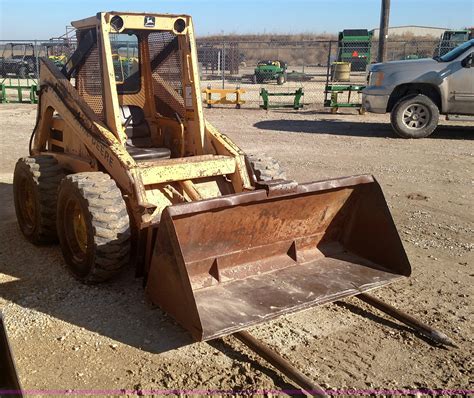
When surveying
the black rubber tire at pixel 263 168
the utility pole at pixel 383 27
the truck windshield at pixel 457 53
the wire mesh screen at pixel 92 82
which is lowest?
the black rubber tire at pixel 263 168

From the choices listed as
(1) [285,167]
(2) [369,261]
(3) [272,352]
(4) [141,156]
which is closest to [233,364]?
(3) [272,352]

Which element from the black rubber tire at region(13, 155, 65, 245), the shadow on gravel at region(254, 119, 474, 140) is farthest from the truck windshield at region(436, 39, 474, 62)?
the black rubber tire at region(13, 155, 65, 245)

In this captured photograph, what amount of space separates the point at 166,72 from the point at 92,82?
0.85 metres

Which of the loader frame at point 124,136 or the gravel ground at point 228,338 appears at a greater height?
the loader frame at point 124,136

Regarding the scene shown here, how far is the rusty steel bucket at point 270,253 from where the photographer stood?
374 cm

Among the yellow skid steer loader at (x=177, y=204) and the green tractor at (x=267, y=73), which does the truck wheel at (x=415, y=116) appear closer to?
the yellow skid steer loader at (x=177, y=204)

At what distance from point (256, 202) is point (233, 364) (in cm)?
128

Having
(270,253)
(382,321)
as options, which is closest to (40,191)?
(270,253)

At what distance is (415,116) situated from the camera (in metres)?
12.2

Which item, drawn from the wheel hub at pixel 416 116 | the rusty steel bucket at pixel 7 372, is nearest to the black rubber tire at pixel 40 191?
the rusty steel bucket at pixel 7 372

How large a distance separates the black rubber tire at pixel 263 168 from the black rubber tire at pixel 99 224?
1420 mm

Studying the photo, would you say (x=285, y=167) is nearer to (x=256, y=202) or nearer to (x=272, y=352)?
(x=256, y=202)

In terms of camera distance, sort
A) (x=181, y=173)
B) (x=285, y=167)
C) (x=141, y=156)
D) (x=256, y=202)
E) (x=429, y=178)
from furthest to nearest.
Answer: (x=285, y=167) < (x=429, y=178) < (x=141, y=156) < (x=181, y=173) < (x=256, y=202)

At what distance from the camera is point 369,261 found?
15.6 ft
